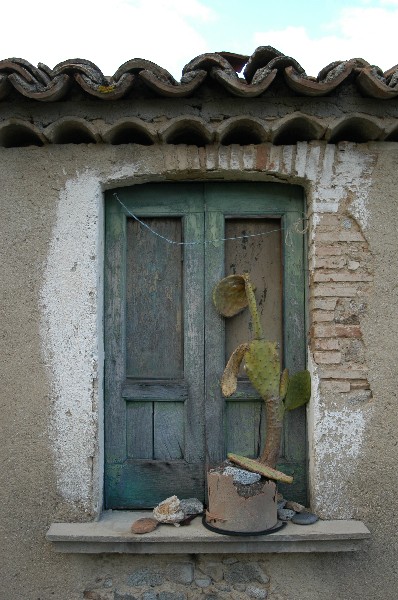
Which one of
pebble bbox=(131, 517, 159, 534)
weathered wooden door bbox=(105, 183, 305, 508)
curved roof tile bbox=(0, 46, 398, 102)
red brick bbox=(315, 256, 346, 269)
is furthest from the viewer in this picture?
weathered wooden door bbox=(105, 183, 305, 508)

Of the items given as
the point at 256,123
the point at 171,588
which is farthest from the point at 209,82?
the point at 171,588

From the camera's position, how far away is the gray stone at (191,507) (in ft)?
10.9

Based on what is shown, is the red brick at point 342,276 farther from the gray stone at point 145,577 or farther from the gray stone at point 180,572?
the gray stone at point 145,577

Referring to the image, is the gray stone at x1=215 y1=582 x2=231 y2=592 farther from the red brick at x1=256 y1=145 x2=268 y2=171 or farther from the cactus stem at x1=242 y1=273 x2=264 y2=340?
the red brick at x1=256 y1=145 x2=268 y2=171

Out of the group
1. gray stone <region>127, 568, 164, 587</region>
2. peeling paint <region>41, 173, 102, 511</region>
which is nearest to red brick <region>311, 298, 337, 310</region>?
peeling paint <region>41, 173, 102, 511</region>

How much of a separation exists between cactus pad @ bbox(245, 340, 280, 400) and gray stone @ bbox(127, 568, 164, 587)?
1196 mm

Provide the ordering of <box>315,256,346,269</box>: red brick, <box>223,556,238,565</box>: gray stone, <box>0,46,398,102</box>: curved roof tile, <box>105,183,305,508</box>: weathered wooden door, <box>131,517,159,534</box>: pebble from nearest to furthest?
<box>0,46,398,102</box>: curved roof tile, <box>131,517,159,534</box>: pebble, <box>223,556,238,565</box>: gray stone, <box>315,256,346,269</box>: red brick, <box>105,183,305,508</box>: weathered wooden door

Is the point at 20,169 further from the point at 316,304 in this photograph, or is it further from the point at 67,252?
the point at 316,304

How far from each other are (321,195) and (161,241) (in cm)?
103

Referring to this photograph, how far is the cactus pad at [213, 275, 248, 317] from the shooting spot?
3.40m

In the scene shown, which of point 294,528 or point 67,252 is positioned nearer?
point 294,528

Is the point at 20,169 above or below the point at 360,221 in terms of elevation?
above

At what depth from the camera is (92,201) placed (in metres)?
3.39

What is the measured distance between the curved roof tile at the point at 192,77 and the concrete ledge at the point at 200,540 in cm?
241
